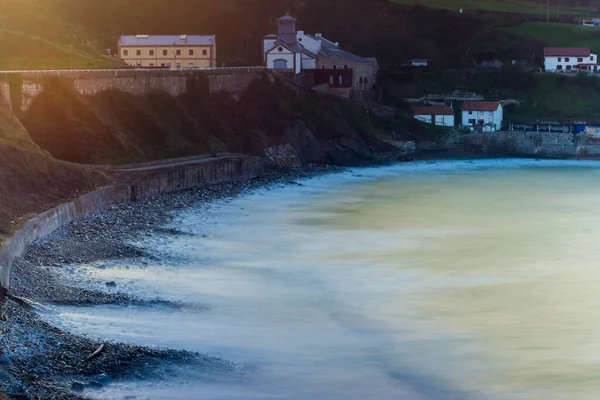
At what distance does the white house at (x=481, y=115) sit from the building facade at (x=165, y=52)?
52.1 ft

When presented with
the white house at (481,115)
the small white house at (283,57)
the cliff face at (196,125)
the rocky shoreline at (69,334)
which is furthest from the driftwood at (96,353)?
the white house at (481,115)

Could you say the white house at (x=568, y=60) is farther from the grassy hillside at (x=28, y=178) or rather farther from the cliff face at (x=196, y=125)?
the grassy hillside at (x=28, y=178)

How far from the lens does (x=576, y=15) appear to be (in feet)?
319

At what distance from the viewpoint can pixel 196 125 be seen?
50.9 m

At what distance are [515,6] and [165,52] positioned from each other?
44.7 meters

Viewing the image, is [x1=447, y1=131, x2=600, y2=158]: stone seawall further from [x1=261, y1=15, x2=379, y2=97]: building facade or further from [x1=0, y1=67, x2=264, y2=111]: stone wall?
[x1=0, y1=67, x2=264, y2=111]: stone wall

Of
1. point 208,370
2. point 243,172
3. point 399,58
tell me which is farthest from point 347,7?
point 208,370

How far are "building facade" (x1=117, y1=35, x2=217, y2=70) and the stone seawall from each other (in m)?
16.5

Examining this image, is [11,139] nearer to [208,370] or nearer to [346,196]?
[346,196]

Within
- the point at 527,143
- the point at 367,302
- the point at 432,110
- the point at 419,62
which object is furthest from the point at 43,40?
the point at 367,302

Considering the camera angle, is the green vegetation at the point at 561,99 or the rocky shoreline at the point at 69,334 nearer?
the rocky shoreline at the point at 69,334

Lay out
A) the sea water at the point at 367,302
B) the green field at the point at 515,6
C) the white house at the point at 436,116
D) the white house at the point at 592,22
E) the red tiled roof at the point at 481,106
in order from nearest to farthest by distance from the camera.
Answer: the sea water at the point at 367,302
the red tiled roof at the point at 481,106
the white house at the point at 436,116
the white house at the point at 592,22
the green field at the point at 515,6

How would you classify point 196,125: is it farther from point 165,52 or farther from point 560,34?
point 560,34

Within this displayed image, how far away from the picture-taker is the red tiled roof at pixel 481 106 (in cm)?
6472
